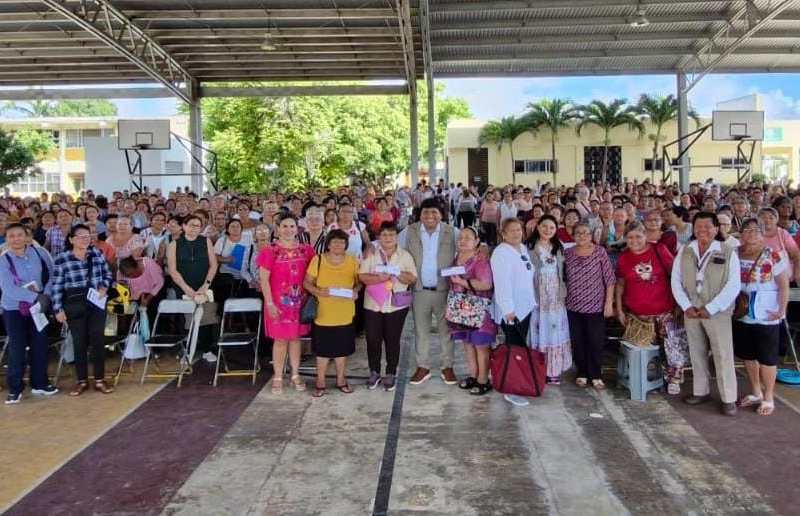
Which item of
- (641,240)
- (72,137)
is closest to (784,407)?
(641,240)

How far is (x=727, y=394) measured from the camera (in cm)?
480

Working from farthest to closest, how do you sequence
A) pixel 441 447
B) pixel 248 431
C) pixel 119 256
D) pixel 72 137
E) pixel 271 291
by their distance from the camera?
1. pixel 72 137
2. pixel 119 256
3. pixel 271 291
4. pixel 248 431
5. pixel 441 447

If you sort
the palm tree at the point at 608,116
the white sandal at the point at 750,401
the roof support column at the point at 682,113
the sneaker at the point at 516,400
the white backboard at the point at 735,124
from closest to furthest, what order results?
the white sandal at the point at 750,401 → the sneaker at the point at 516,400 → the white backboard at the point at 735,124 → the roof support column at the point at 682,113 → the palm tree at the point at 608,116

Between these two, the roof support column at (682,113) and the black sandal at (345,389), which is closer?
the black sandal at (345,389)

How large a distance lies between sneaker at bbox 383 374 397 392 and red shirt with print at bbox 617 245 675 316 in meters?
1.94

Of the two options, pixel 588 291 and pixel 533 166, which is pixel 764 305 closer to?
pixel 588 291

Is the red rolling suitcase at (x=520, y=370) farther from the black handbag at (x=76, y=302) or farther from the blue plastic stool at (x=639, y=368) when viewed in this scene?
the black handbag at (x=76, y=302)

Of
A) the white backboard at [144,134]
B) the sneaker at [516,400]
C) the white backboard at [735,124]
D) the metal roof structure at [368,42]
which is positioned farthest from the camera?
the white backboard at [144,134]

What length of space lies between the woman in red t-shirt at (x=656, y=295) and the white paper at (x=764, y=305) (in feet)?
1.90

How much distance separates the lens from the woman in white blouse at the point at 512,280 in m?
5.10

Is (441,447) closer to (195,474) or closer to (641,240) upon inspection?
(195,474)

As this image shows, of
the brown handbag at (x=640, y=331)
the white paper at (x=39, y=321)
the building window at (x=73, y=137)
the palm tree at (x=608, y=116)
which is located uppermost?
the building window at (x=73, y=137)

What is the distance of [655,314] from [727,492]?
179cm

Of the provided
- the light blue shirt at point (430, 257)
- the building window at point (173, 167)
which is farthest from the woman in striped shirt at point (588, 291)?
the building window at point (173, 167)
